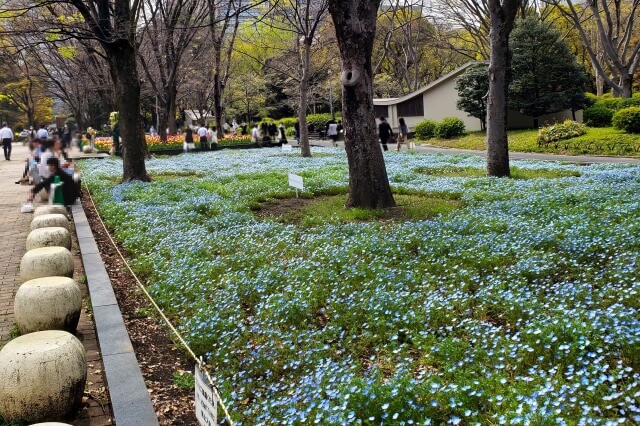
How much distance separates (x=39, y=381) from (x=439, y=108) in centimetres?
3855

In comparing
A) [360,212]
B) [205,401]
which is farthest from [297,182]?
[205,401]

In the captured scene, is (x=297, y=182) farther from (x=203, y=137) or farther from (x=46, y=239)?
(x=203, y=137)

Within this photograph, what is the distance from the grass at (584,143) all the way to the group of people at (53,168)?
19386mm

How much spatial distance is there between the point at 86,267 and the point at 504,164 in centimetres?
1095

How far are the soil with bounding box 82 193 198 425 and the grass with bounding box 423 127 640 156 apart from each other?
20274mm

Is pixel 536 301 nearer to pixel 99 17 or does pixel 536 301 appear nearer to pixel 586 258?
pixel 586 258

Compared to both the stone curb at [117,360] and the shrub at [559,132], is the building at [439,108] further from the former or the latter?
the stone curb at [117,360]

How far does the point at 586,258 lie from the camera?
6.80 metres

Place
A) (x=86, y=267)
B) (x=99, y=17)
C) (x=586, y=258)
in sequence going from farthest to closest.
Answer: (x=99, y=17), (x=86, y=267), (x=586, y=258)

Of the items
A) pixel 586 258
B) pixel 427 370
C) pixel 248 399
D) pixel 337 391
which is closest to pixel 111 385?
pixel 248 399

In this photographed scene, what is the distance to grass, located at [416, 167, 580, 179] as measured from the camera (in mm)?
15594

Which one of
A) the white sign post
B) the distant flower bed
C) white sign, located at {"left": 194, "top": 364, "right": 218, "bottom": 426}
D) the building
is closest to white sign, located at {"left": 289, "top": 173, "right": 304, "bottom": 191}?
the white sign post

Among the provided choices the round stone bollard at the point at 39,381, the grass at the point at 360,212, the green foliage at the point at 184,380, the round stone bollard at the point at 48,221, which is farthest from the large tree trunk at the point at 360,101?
the round stone bollard at the point at 39,381

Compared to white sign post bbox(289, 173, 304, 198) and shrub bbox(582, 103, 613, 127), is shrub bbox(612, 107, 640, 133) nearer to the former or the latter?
shrub bbox(582, 103, 613, 127)
